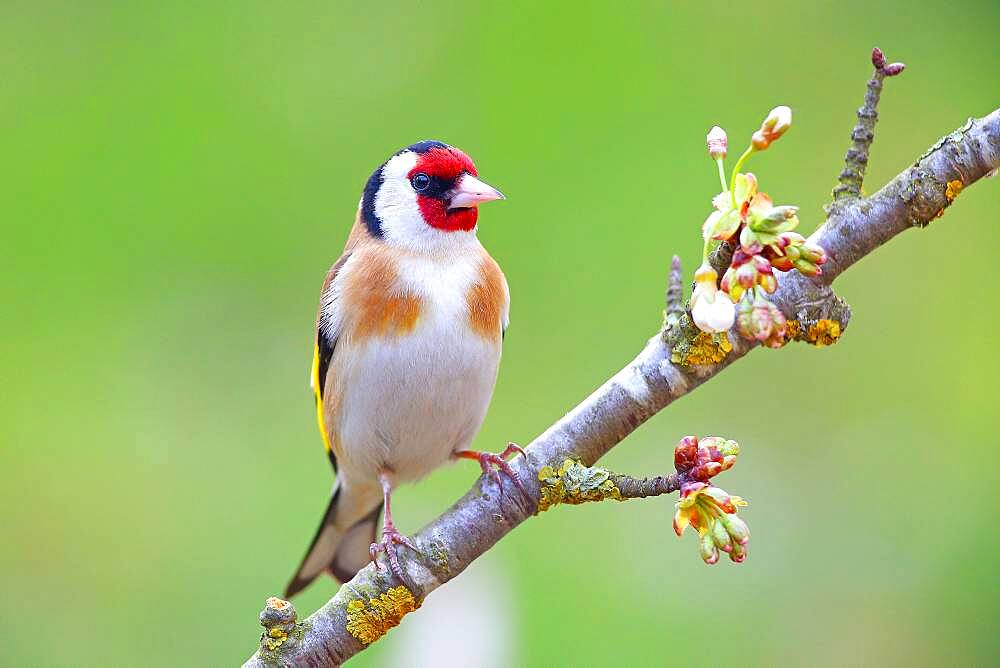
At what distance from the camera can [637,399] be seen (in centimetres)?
160

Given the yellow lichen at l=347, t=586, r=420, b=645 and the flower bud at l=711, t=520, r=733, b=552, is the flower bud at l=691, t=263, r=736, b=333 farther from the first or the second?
the yellow lichen at l=347, t=586, r=420, b=645

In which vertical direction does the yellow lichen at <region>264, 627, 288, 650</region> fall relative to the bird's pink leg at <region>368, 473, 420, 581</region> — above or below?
below

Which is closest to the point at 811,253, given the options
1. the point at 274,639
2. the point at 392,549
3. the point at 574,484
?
the point at 574,484

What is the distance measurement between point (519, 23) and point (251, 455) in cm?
161

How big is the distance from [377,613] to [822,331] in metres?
0.73

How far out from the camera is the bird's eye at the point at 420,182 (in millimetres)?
2154

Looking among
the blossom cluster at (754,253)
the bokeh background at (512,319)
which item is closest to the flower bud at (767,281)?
the blossom cluster at (754,253)

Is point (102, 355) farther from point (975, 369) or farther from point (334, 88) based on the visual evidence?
point (975, 369)

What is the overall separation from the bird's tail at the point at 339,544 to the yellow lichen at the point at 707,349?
1.10 m

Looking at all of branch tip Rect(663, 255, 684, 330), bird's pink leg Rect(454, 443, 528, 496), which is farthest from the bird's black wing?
branch tip Rect(663, 255, 684, 330)

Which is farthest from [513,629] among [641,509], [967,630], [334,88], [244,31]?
[244,31]

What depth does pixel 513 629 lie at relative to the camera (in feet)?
9.24

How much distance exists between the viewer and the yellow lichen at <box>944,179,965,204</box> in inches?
59.5

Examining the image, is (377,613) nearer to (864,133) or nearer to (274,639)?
(274,639)
